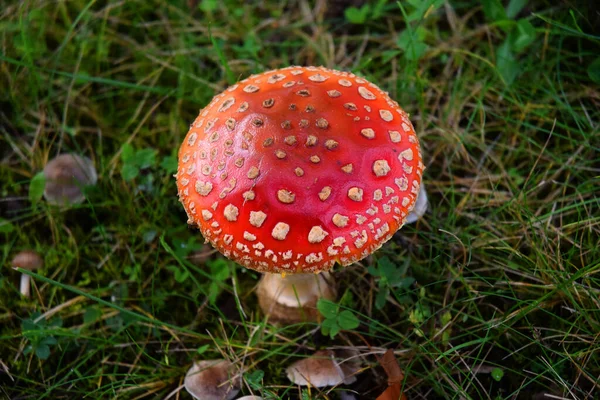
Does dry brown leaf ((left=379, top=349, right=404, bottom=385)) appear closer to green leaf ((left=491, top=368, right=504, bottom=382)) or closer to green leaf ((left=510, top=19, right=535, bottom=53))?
green leaf ((left=491, top=368, right=504, bottom=382))

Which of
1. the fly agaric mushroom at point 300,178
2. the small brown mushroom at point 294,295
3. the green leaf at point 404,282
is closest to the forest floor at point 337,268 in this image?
the green leaf at point 404,282

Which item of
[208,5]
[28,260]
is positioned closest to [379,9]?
[208,5]

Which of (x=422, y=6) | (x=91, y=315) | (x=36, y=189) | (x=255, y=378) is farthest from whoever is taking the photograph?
(x=36, y=189)

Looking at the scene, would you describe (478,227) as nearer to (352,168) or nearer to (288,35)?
(352,168)

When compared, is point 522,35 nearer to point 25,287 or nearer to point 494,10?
point 494,10

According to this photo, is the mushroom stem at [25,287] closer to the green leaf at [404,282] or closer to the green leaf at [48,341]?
the green leaf at [48,341]

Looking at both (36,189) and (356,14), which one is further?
(356,14)

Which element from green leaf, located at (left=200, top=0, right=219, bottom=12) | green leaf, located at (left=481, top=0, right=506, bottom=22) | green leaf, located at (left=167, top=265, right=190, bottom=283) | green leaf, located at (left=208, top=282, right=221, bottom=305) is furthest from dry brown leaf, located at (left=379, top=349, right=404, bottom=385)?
green leaf, located at (left=200, top=0, right=219, bottom=12)
